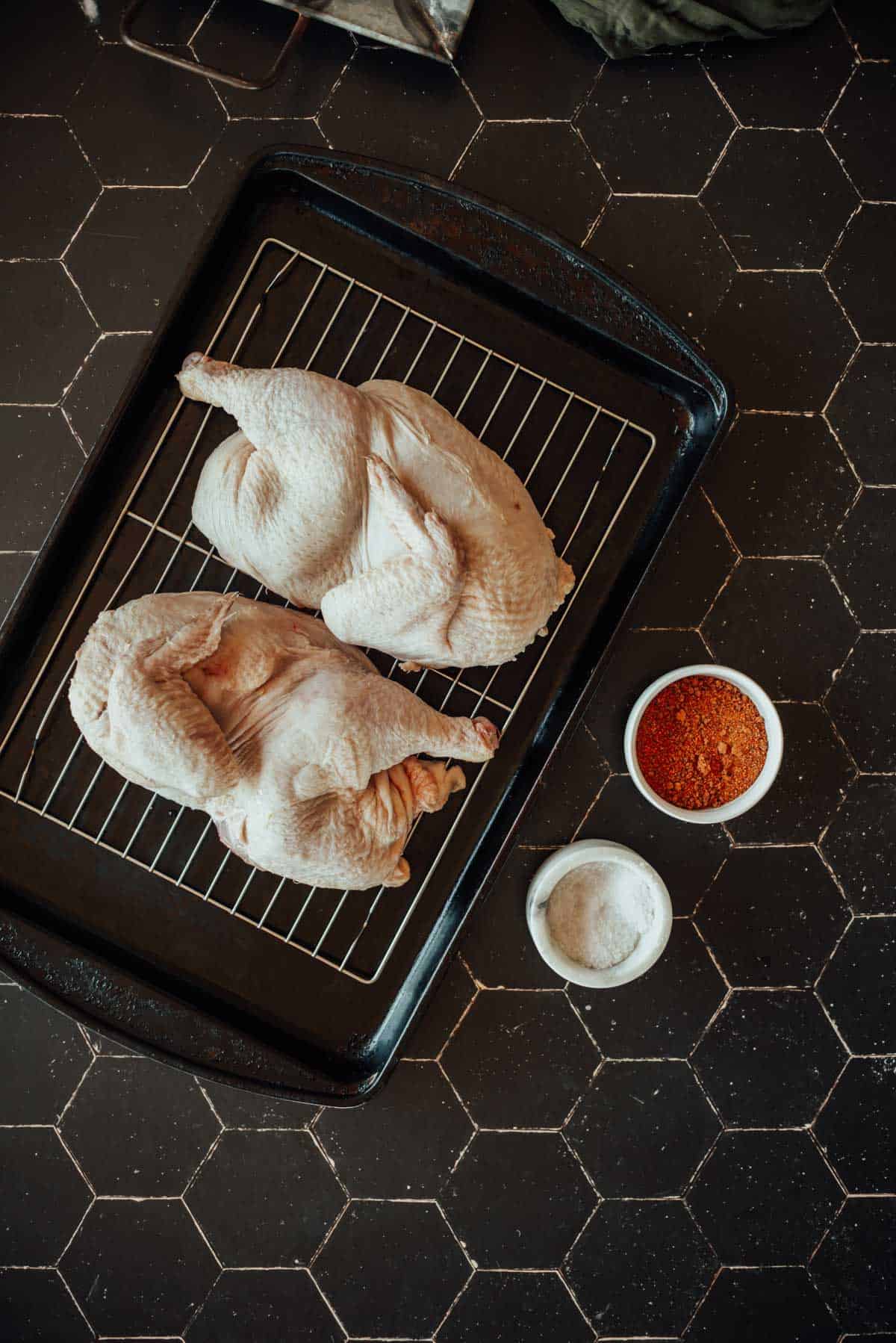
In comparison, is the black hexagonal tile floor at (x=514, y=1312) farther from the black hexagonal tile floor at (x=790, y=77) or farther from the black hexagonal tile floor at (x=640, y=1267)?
the black hexagonal tile floor at (x=790, y=77)

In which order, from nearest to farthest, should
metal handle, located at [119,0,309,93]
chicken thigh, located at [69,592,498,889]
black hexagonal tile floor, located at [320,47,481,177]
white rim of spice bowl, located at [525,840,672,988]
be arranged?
1. chicken thigh, located at [69,592,498,889]
2. metal handle, located at [119,0,309,93]
3. white rim of spice bowl, located at [525,840,672,988]
4. black hexagonal tile floor, located at [320,47,481,177]

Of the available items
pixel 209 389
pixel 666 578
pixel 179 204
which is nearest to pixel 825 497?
pixel 666 578

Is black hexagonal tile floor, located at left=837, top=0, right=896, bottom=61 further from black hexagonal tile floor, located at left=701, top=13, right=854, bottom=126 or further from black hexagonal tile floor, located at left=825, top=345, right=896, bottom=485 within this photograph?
black hexagonal tile floor, located at left=825, top=345, right=896, bottom=485

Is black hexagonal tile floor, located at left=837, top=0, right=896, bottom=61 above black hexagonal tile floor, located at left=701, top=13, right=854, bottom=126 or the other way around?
above

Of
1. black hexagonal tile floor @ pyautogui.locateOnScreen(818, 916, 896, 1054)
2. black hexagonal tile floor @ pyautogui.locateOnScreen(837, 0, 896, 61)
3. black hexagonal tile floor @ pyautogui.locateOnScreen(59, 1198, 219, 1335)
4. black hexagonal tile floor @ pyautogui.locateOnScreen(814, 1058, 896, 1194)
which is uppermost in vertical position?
black hexagonal tile floor @ pyautogui.locateOnScreen(837, 0, 896, 61)

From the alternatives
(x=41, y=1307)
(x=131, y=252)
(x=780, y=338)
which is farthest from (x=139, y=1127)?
(x=780, y=338)

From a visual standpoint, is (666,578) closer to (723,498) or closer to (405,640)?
(723,498)

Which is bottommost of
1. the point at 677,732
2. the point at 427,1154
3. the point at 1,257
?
the point at 427,1154

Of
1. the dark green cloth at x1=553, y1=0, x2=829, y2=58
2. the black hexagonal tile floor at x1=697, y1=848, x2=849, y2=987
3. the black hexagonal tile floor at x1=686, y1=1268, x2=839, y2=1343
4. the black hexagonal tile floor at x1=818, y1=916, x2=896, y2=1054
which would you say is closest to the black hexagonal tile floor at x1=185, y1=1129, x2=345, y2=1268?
the black hexagonal tile floor at x1=686, y1=1268, x2=839, y2=1343
